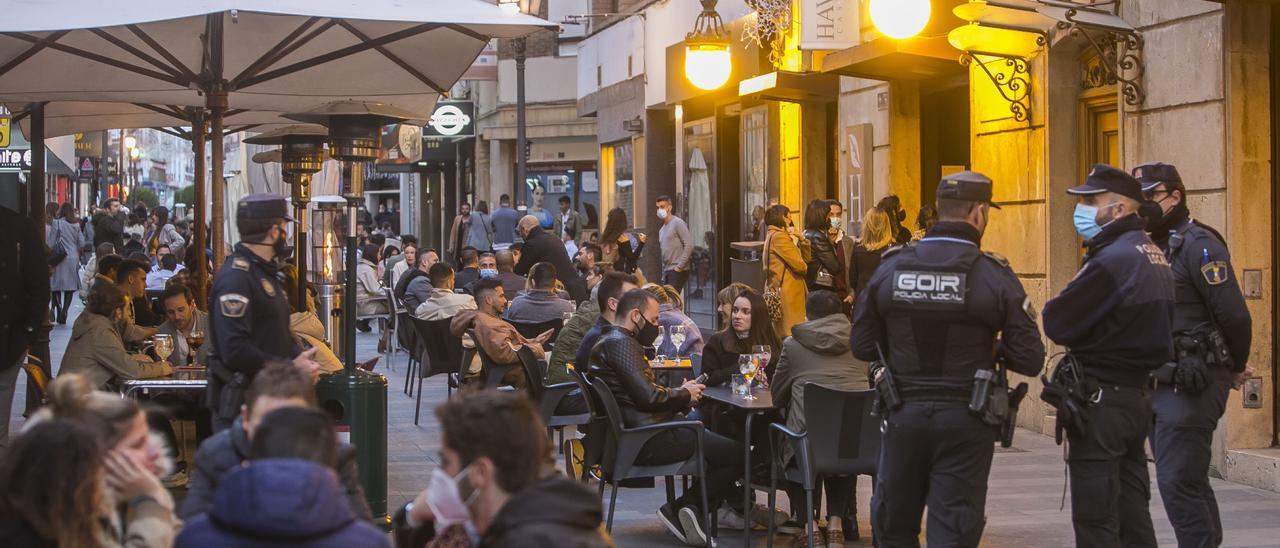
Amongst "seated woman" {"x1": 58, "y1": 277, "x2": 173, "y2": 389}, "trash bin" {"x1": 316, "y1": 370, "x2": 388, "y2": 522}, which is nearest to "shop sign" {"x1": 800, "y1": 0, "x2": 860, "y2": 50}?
"seated woman" {"x1": 58, "y1": 277, "x2": 173, "y2": 389}

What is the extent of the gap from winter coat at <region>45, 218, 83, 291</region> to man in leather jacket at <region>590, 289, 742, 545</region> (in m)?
18.8

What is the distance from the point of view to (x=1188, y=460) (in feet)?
23.4

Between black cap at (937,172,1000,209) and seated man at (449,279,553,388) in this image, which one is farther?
seated man at (449,279,553,388)

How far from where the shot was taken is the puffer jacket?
8297mm

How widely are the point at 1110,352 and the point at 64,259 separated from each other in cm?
2203

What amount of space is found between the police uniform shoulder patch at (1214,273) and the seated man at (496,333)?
17.7 ft

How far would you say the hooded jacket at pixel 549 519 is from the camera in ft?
11.4

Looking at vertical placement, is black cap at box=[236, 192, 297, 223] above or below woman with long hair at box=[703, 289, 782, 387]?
above

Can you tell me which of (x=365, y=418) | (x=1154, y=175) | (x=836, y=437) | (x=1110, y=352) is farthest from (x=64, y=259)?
(x=1110, y=352)

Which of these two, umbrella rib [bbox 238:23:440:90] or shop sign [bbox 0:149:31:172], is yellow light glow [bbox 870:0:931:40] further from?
shop sign [bbox 0:149:31:172]

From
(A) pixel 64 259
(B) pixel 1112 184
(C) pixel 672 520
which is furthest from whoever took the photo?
(A) pixel 64 259

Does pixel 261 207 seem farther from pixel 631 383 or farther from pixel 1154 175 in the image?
pixel 1154 175

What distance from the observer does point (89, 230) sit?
33562 millimetres

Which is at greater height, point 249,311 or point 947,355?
point 249,311
